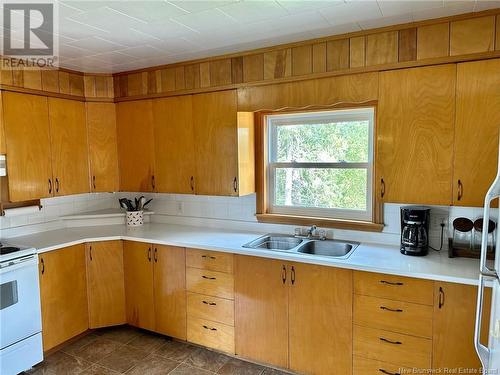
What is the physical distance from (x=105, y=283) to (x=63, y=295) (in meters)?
0.35

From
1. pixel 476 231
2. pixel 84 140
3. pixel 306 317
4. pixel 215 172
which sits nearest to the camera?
pixel 476 231

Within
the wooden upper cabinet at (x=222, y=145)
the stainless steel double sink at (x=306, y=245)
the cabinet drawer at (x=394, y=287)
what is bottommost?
the cabinet drawer at (x=394, y=287)

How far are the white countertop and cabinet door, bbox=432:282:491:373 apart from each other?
0.09 metres

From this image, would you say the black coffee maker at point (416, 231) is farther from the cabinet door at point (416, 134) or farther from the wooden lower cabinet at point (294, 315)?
the wooden lower cabinet at point (294, 315)

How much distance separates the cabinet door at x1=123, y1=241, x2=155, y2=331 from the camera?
3004mm

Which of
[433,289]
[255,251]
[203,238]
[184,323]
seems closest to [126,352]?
[184,323]

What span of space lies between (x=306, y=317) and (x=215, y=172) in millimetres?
1364

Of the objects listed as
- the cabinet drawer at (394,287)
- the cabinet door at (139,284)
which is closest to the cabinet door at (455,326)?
the cabinet drawer at (394,287)

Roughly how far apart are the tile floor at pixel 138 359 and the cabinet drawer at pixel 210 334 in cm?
8

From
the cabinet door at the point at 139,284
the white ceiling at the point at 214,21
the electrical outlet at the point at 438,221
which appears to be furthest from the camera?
the cabinet door at the point at 139,284

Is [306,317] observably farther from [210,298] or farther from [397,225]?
[397,225]

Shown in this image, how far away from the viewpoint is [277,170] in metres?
3.09

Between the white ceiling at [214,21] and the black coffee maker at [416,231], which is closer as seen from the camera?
the white ceiling at [214,21]

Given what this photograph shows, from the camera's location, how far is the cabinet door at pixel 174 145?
118 inches
